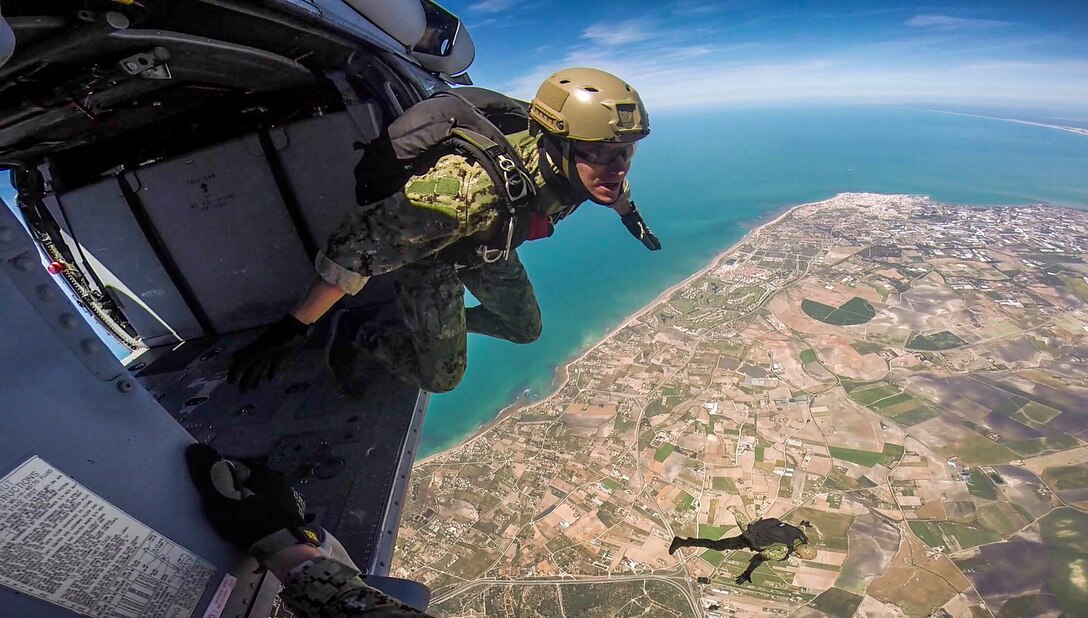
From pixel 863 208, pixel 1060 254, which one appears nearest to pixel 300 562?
pixel 1060 254

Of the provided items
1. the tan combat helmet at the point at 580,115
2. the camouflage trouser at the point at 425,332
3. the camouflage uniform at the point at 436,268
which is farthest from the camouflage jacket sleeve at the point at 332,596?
the tan combat helmet at the point at 580,115

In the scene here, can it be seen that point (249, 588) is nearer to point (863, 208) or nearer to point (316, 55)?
point (316, 55)

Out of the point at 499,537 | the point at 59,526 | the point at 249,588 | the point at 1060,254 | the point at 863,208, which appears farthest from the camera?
the point at 863,208

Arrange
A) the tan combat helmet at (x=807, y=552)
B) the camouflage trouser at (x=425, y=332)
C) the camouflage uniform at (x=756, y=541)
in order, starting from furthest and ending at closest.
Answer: the tan combat helmet at (x=807, y=552)
the camouflage uniform at (x=756, y=541)
the camouflage trouser at (x=425, y=332)

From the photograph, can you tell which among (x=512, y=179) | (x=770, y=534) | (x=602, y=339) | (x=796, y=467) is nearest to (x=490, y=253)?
(x=512, y=179)

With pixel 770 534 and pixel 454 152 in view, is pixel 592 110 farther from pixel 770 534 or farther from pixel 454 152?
pixel 770 534

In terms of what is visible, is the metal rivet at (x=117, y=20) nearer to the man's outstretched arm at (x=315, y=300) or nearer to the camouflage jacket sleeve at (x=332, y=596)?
the man's outstretched arm at (x=315, y=300)
